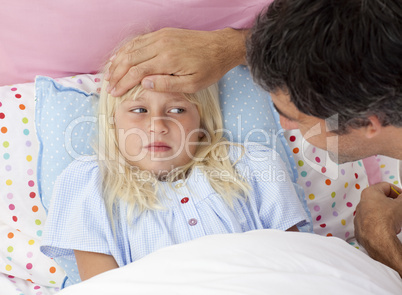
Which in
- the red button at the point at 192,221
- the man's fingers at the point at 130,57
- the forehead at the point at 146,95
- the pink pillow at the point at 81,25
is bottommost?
the red button at the point at 192,221

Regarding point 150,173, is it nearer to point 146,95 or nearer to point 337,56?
point 146,95

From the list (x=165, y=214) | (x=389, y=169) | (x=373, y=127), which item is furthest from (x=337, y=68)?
(x=389, y=169)

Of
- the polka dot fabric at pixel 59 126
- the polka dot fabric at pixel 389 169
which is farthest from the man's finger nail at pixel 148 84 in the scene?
the polka dot fabric at pixel 389 169

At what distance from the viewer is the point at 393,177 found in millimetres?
1816

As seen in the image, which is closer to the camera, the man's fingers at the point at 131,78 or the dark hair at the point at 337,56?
the dark hair at the point at 337,56

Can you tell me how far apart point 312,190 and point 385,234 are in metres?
0.33

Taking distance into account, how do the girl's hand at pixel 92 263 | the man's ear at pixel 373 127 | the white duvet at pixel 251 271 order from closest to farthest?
the white duvet at pixel 251 271 < the man's ear at pixel 373 127 < the girl's hand at pixel 92 263

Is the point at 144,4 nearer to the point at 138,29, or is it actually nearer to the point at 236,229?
the point at 138,29

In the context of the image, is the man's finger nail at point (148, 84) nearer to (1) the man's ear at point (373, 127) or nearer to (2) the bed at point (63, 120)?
(2) the bed at point (63, 120)

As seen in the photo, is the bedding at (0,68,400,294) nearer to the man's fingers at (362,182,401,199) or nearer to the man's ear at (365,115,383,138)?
the man's fingers at (362,182,401,199)

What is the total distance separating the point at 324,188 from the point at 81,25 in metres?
0.89

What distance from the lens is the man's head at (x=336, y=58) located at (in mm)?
907

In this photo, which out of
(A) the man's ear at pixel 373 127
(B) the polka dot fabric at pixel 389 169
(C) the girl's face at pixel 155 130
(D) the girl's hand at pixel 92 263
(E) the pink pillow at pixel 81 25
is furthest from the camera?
(B) the polka dot fabric at pixel 389 169

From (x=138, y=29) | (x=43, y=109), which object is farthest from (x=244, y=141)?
(x=43, y=109)
